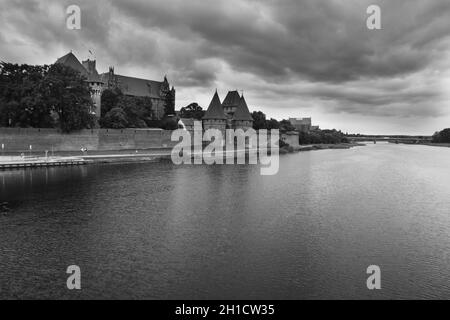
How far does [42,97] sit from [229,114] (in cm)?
3488

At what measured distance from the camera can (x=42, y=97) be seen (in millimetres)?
32219

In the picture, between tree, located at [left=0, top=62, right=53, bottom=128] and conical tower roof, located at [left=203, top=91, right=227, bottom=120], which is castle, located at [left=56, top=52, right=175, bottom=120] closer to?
tree, located at [left=0, top=62, right=53, bottom=128]

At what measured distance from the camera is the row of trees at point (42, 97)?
3216cm

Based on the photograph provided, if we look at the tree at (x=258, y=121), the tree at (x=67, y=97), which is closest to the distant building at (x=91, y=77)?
the tree at (x=67, y=97)

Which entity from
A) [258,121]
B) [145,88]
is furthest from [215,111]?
[145,88]

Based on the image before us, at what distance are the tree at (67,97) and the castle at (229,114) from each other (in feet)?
64.8

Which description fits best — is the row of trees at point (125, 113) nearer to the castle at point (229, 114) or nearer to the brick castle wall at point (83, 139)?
the brick castle wall at point (83, 139)

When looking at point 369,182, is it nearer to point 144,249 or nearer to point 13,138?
point 144,249

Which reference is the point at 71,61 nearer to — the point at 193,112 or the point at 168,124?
the point at 168,124

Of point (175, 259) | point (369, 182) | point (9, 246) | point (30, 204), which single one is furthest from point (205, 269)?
point (369, 182)

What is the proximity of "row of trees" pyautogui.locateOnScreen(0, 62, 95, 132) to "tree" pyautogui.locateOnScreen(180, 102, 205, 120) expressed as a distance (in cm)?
2636

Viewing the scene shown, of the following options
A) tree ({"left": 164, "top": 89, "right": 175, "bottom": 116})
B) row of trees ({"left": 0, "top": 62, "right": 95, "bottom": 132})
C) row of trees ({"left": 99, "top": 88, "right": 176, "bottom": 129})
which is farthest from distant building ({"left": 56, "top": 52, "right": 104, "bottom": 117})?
tree ({"left": 164, "top": 89, "right": 175, "bottom": 116})

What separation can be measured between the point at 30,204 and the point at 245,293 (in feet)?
38.4

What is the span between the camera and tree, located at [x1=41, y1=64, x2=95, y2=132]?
108 ft
